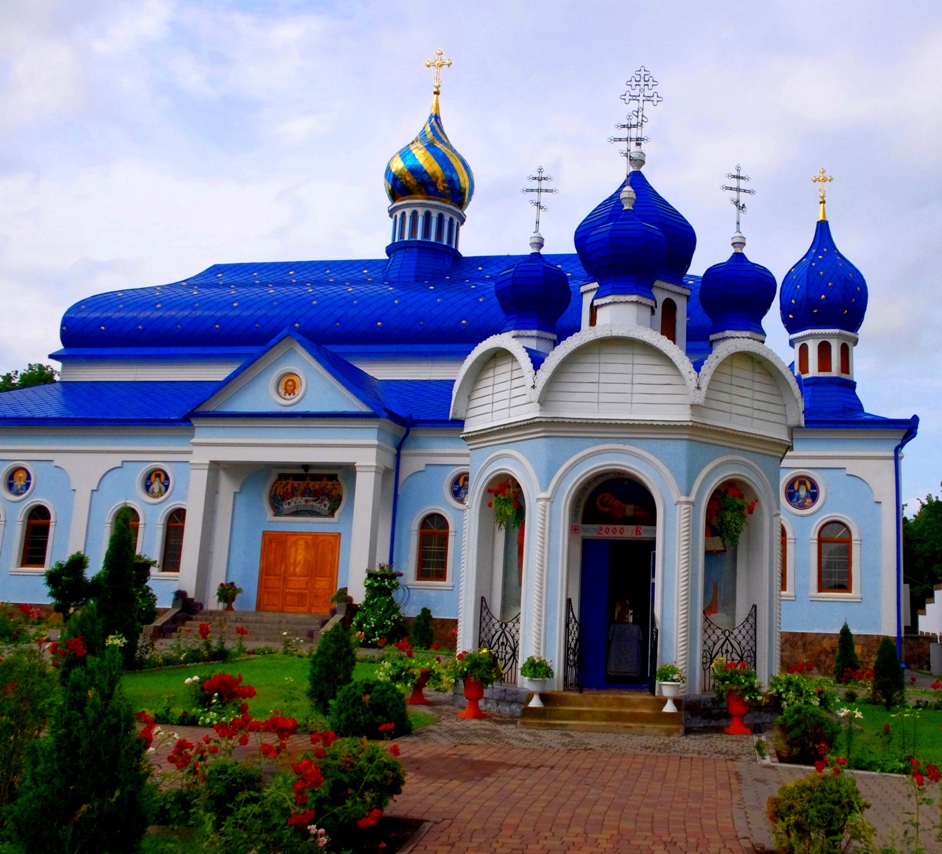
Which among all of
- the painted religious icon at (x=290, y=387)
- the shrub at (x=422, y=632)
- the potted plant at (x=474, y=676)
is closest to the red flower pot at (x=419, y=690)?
the potted plant at (x=474, y=676)

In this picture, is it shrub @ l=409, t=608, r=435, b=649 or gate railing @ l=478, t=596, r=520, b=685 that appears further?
shrub @ l=409, t=608, r=435, b=649

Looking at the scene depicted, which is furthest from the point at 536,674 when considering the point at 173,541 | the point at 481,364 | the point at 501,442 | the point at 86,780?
the point at 173,541

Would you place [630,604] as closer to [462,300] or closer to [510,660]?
[510,660]

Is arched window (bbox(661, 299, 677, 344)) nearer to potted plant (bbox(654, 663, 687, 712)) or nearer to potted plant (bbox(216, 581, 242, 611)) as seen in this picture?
potted plant (bbox(654, 663, 687, 712))

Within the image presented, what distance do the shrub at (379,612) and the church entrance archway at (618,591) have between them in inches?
274

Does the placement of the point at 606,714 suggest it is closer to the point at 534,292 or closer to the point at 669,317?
the point at 534,292

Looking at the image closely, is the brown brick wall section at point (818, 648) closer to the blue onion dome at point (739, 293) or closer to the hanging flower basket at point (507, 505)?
the blue onion dome at point (739, 293)

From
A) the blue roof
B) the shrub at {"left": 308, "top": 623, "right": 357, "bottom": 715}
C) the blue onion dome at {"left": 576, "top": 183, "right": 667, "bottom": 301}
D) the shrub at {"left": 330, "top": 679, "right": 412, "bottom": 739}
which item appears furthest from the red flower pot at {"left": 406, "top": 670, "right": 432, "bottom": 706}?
the blue roof

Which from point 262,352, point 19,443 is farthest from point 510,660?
point 19,443

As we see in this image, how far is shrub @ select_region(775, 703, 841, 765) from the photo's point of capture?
9492 millimetres

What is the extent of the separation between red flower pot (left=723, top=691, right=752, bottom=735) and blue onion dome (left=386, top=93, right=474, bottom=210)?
68.8 feet

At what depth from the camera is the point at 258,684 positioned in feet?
43.4

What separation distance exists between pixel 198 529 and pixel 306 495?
2362 mm

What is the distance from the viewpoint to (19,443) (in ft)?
76.4
